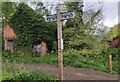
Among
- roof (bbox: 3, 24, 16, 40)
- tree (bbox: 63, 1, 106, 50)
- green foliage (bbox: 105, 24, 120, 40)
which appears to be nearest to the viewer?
tree (bbox: 63, 1, 106, 50)

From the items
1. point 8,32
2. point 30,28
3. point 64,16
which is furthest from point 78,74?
point 8,32

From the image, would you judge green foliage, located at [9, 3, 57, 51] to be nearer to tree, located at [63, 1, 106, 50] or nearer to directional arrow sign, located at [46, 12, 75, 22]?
tree, located at [63, 1, 106, 50]

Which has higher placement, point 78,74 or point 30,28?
point 30,28

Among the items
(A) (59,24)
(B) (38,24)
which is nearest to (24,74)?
(A) (59,24)

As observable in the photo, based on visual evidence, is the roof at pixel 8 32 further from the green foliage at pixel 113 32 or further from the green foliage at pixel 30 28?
the green foliage at pixel 113 32

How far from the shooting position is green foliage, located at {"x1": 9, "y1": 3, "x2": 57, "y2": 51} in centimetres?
1867

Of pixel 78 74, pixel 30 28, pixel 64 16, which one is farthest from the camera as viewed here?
pixel 30 28

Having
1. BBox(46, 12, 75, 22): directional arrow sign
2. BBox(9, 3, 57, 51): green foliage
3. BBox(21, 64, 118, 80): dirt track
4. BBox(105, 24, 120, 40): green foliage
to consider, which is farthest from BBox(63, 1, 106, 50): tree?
BBox(46, 12, 75, 22): directional arrow sign

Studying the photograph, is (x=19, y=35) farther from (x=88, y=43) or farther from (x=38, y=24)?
(x=88, y=43)

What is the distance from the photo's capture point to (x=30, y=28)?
18.8m

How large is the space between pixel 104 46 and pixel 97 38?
84 centimetres

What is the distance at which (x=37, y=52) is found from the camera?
18828 mm

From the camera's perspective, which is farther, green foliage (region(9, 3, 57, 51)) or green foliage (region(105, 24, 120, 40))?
green foliage (region(105, 24, 120, 40))

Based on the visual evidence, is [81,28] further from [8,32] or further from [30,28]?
[8,32]
